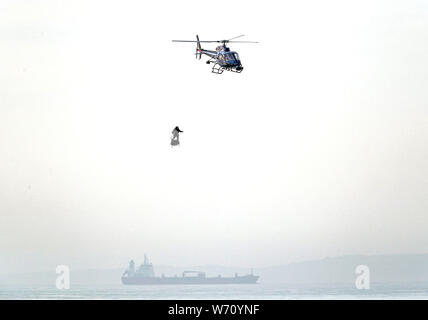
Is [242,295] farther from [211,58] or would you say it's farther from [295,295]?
[211,58]
